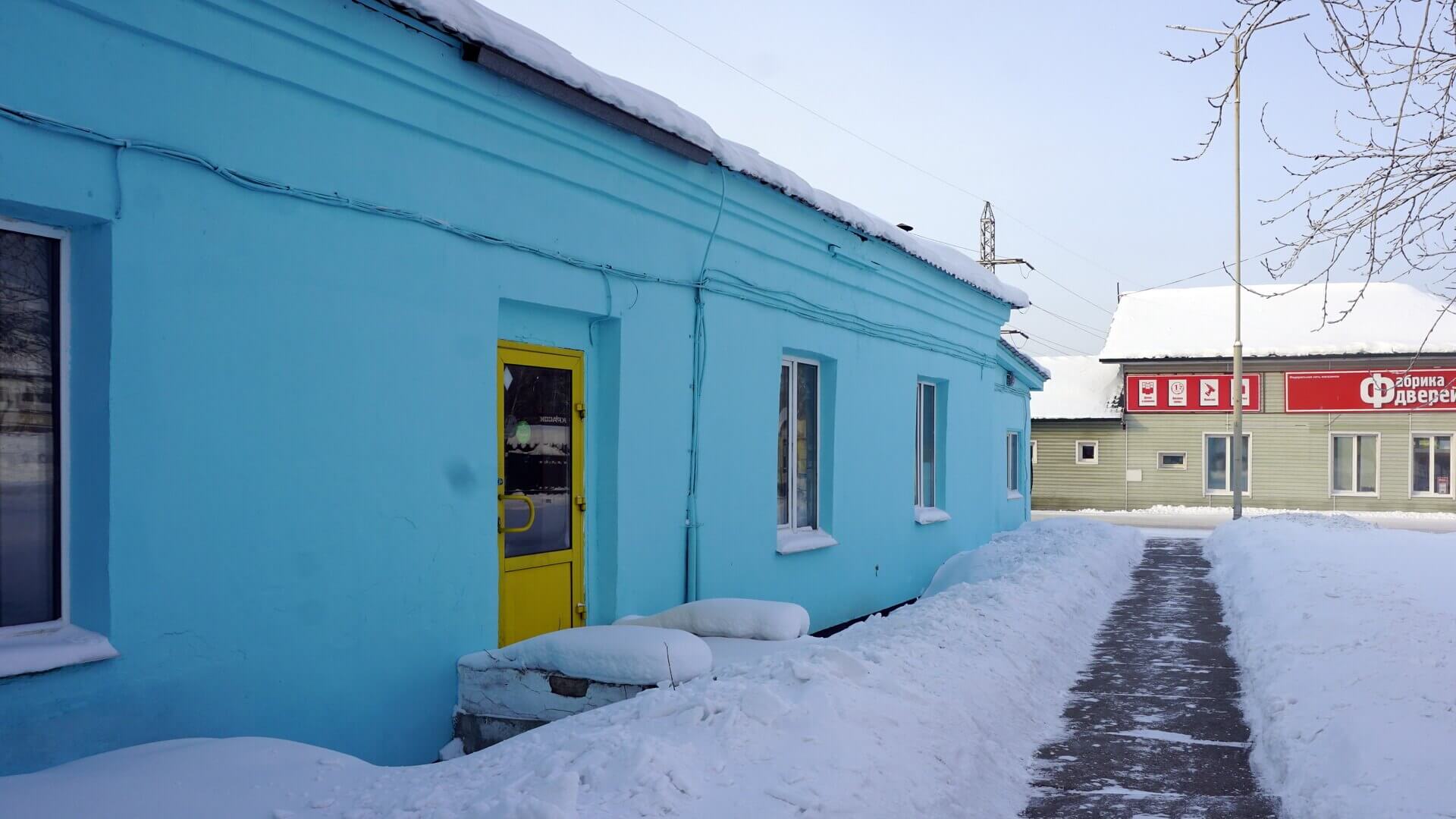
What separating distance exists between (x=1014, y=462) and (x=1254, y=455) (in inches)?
526

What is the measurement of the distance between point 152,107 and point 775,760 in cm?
315

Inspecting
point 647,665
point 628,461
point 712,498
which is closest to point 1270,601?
point 712,498

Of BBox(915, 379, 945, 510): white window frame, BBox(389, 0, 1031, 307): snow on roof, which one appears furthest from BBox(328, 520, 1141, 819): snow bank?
BBox(915, 379, 945, 510): white window frame

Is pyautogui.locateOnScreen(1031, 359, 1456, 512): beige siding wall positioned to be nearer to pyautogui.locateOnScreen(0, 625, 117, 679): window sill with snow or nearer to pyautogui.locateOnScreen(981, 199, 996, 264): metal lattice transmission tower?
pyautogui.locateOnScreen(981, 199, 996, 264): metal lattice transmission tower

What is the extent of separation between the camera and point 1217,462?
2800 centimetres

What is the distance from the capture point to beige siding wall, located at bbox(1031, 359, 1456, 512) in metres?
25.9

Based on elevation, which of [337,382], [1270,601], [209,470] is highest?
[337,382]

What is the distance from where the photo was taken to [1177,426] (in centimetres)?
2828

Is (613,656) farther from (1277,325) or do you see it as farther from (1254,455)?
(1277,325)

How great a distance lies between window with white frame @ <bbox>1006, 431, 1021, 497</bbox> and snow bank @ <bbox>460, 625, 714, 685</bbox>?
1348 cm

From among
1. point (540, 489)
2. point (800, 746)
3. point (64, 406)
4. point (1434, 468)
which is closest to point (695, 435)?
point (540, 489)

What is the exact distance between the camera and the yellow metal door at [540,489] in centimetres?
536

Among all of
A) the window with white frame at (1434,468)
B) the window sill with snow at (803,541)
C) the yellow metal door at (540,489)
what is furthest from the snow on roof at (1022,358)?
the window with white frame at (1434,468)

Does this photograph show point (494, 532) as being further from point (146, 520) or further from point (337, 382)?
point (146, 520)
